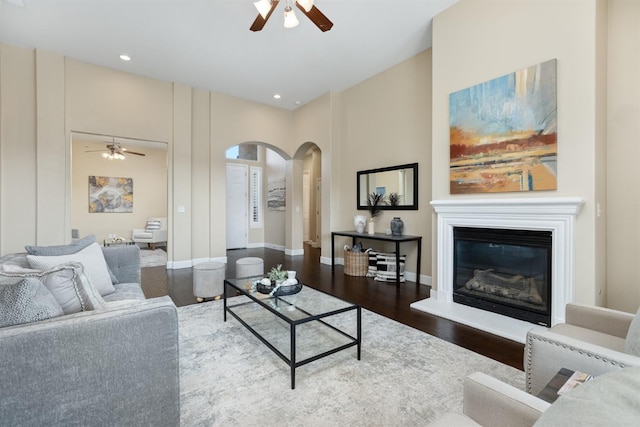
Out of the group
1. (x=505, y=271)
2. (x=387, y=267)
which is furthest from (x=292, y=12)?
(x=387, y=267)

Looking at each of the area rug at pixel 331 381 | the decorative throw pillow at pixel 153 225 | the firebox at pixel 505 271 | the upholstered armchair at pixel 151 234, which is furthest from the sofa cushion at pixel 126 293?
the decorative throw pillow at pixel 153 225

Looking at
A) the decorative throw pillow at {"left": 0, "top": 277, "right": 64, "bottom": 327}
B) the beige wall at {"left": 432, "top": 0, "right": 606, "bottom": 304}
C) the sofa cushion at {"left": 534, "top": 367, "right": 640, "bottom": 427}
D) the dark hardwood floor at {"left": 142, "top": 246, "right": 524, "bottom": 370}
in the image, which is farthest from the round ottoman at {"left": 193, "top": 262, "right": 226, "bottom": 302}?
the sofa cushion at {"left": 534, "top": 367, "right": 640, "bottom": 427}

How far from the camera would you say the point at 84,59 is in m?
4.60

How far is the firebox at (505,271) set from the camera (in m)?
2.79

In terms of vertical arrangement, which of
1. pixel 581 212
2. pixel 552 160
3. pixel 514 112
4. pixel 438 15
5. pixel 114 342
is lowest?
pixel 114 342

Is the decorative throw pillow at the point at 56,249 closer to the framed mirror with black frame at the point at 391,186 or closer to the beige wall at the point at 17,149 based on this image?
the beige wall at the point at 17,149

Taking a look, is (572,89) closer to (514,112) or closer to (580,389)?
(514,112)

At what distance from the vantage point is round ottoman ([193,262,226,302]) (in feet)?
11.2

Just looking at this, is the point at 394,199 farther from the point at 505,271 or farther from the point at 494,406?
the point at 494,406

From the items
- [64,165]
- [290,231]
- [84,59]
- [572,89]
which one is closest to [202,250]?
[290,231]

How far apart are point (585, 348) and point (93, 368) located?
1.95m

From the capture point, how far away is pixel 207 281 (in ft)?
11.2

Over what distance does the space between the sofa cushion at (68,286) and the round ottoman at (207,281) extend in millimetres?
1990

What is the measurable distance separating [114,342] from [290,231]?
6063 millimetres
